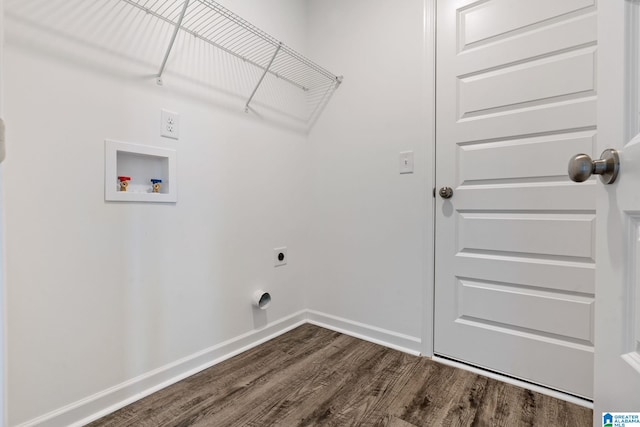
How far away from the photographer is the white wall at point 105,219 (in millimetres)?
1030

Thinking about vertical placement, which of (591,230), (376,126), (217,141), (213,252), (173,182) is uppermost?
(376,126)

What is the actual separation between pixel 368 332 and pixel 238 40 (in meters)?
1.89

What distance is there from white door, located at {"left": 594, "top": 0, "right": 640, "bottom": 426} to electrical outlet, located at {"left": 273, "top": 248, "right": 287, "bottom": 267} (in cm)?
158

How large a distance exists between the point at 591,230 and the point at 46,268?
211 centimetres

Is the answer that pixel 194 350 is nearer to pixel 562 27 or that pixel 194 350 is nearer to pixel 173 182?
pixel 173 182

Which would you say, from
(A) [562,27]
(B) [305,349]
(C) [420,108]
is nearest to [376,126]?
(C) [420,108]

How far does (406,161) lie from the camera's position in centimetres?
171

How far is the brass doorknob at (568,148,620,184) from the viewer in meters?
0.54

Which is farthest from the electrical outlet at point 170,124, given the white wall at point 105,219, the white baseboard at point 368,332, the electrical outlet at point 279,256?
the white baseboard at point 368,332

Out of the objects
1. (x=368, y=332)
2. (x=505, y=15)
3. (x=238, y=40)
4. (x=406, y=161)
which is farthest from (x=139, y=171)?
(x=505, y=15)

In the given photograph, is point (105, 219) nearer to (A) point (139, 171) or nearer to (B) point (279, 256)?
(A) point (139, 171)

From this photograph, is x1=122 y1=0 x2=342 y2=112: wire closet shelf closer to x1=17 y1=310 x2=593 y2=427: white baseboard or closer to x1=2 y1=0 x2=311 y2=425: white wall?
x1=2 y1=0 x2=311 y2=425: white wall

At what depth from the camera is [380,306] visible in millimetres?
1840

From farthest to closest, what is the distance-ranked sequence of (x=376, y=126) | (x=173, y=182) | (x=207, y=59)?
(x=376, y=126), (x=207, y=59), (x=173, y=182)
